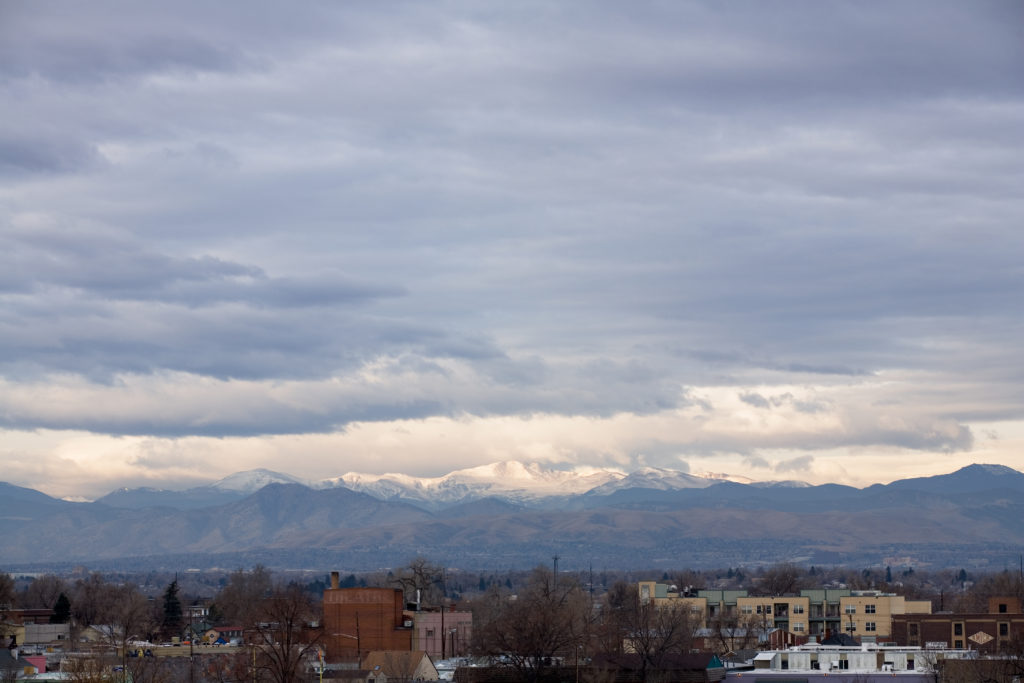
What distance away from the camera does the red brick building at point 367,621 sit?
523ft

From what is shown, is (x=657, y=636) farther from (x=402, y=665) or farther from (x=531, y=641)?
(x=402, y=665)

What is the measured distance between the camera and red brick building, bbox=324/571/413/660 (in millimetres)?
159375

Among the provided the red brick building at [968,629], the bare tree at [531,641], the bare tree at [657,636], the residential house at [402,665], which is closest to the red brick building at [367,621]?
the bare tree at [531,641]

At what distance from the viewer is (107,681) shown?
106m

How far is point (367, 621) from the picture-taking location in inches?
6329

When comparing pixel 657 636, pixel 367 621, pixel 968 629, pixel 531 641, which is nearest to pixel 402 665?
pixel 531 641

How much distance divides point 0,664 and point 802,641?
326 feet

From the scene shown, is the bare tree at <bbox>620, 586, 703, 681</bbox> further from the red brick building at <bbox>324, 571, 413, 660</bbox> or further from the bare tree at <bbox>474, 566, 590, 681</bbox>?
the red brick building at <bbox>324, 571, 413, 660</bbox>

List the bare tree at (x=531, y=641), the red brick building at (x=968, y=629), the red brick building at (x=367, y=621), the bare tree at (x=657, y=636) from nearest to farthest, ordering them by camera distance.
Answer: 1. the bare tree at (x=657, y=636)
2. the bare tree at (x=531, y=641)
3. the red brick building at (x=367, y=621)
4. the red brick building at (x=968, y=629)

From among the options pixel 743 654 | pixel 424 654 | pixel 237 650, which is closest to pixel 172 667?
pixel 237 650

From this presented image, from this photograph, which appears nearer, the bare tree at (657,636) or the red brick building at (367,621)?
the bare tree at (657,636)

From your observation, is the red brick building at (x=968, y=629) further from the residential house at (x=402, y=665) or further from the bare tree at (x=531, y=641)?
the residential house at (x=402, y=665)

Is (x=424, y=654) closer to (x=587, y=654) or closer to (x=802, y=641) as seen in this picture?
(x=587, y=654)

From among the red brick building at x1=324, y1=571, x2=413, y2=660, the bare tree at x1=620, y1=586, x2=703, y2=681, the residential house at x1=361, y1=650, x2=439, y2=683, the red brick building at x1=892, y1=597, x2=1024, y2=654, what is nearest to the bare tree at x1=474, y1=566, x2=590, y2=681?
the residential house at x1=361, y1=650, x2=439, y2=683
